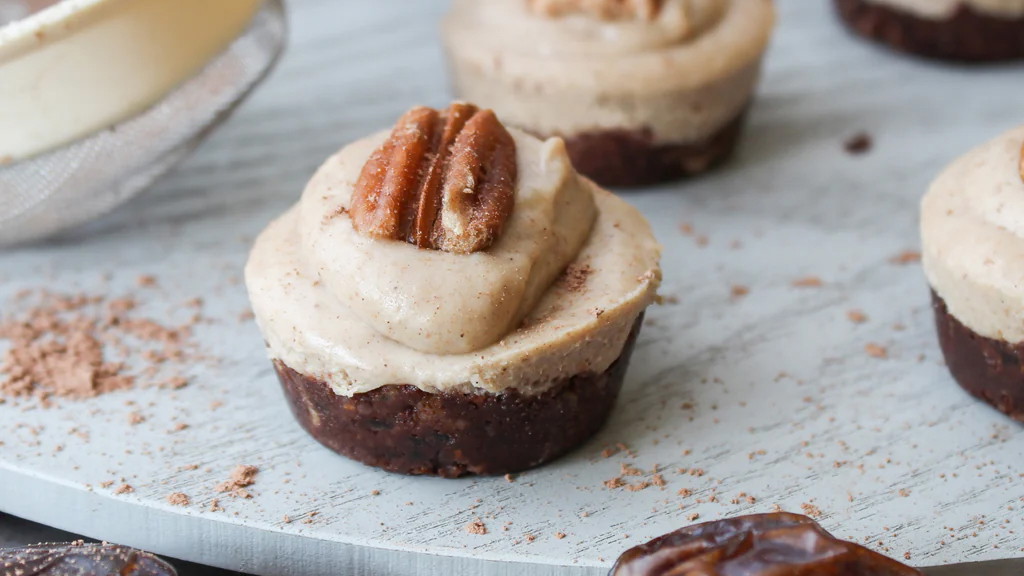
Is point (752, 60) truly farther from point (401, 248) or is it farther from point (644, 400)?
point (401, 248)

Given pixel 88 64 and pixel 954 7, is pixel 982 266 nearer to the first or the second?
pixel 954 7

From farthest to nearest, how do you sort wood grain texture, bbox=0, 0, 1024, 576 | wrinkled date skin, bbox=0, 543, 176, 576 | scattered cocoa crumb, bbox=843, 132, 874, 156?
scattered cocoa crumb, bbox=843, 132, 874, 156
wood grain texture, bbox=0, 0, 1024, 576
wrinkled date skin, bbox=0, 543, 176, 576

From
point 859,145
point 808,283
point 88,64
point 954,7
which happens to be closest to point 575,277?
point 808,283

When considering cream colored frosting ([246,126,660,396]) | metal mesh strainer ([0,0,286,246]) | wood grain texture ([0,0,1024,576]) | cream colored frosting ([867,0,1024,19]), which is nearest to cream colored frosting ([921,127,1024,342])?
wood grain texture ([0,0,1024,576])

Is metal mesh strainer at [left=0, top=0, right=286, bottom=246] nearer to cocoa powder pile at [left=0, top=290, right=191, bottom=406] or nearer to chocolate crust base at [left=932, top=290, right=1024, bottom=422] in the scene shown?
cocoa powder pile at [left=0, top=290, right=191, bottom=406]

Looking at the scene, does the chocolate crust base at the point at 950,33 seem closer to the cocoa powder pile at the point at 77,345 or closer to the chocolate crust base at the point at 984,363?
the chocolate crust base at the point at 984,363
